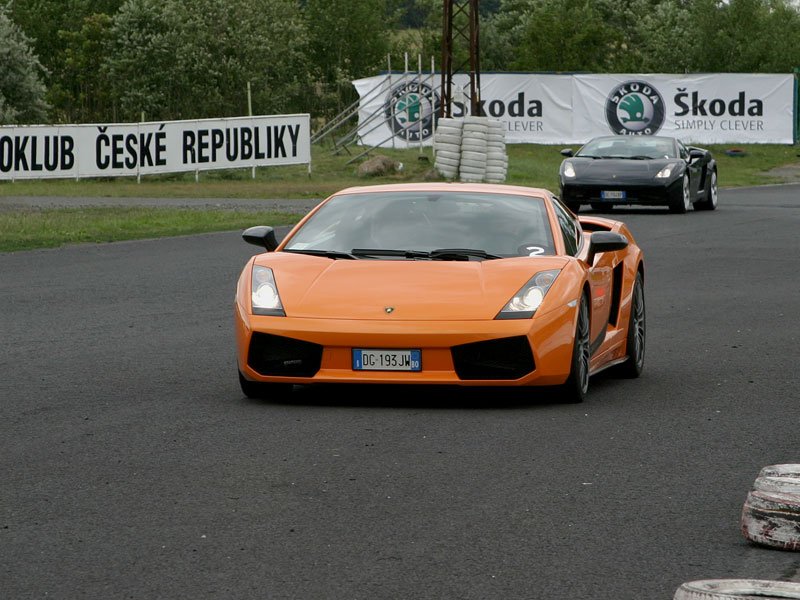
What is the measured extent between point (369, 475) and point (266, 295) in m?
2.28

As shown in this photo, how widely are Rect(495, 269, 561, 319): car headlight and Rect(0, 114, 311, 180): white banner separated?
28380mm

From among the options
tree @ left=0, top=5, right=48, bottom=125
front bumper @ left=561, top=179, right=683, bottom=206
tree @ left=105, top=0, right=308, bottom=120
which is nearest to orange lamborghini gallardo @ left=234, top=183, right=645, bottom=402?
front bumper @ left=561, top=179, right=683, bottom=206

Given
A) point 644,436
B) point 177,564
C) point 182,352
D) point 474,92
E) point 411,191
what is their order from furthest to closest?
point 474,92, point 182,352, point 411,191, point 644,436, point 177,564

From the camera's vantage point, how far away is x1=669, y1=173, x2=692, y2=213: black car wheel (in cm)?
2706

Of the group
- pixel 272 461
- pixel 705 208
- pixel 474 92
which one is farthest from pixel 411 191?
pixel 474 92

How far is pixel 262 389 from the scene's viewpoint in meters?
Answer: 8.77

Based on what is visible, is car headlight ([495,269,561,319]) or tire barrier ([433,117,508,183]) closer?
car headlight ([495,269,561,319])

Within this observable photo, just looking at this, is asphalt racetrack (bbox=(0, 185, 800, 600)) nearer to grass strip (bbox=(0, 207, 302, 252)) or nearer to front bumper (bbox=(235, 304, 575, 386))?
front bumper (bbox=(235, 304, 575, 386))

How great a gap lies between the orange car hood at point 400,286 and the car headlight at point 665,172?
723 inches

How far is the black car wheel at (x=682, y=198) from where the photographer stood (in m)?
27.1

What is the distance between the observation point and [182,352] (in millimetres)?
10719

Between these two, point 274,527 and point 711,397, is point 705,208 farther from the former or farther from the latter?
point 274,527

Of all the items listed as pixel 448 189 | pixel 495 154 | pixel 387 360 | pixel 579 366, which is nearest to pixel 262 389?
pixel 387 360

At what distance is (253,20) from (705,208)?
4434cm
